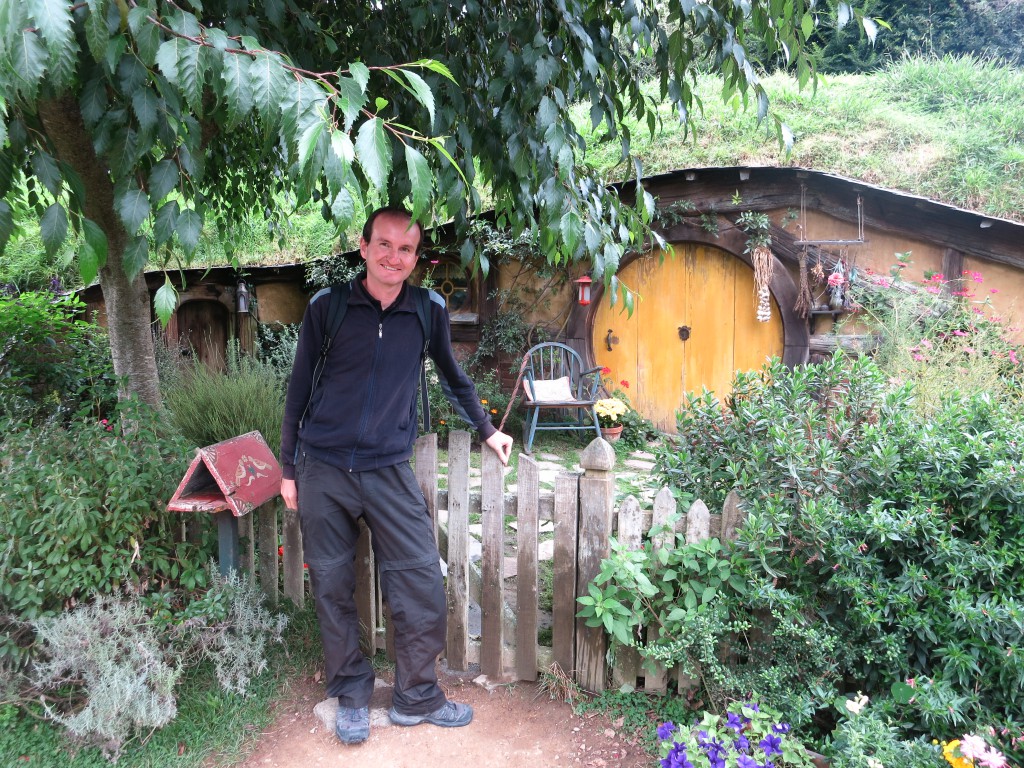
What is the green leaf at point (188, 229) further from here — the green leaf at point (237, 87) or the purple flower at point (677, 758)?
the purple flower at point (677, 758)

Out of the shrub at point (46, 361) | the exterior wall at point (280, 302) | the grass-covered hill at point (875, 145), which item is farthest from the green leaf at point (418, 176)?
the exterior wall at point (280, 302)

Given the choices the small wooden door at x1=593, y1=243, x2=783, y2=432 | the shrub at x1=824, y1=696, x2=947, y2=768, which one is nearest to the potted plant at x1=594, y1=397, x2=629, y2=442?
the small wooden door at x1=593, y1=243, x2=783, y2=432

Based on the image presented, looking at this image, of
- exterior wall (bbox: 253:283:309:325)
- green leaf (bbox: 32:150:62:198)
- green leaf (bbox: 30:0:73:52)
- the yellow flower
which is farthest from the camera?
exterior wall (bbox: 253:283:309:325)

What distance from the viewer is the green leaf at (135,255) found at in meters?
1.40

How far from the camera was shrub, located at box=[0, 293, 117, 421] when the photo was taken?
3795 millimetres

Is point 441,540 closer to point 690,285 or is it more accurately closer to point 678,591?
point 678,591

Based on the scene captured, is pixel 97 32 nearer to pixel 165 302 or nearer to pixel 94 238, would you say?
pixel 94 238

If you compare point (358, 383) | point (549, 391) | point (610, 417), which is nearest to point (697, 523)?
point (358, 383)

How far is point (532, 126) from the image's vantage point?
216cm

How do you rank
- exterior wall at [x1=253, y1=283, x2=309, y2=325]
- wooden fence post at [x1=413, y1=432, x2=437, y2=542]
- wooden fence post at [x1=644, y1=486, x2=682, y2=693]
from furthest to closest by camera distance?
exterior wall at [x1=253, y1=283, x2=309, y2=325] → wooden fence post at [x1=413, y1=432, x2=437, y2=542] → wooden fence post at [x1=644, y1=486, x2=682, y2=693]

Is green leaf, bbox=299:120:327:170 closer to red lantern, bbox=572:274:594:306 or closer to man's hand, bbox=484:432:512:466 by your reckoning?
man's hand, bbox=484:432:512:466

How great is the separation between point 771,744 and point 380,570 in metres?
1.40

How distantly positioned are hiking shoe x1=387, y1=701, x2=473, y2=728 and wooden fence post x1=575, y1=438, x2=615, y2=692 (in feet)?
1.56

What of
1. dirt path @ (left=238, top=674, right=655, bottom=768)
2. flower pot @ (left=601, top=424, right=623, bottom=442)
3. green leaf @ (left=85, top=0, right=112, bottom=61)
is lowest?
dirt path @ (left=238, top=674, right=655, bottom=768)
